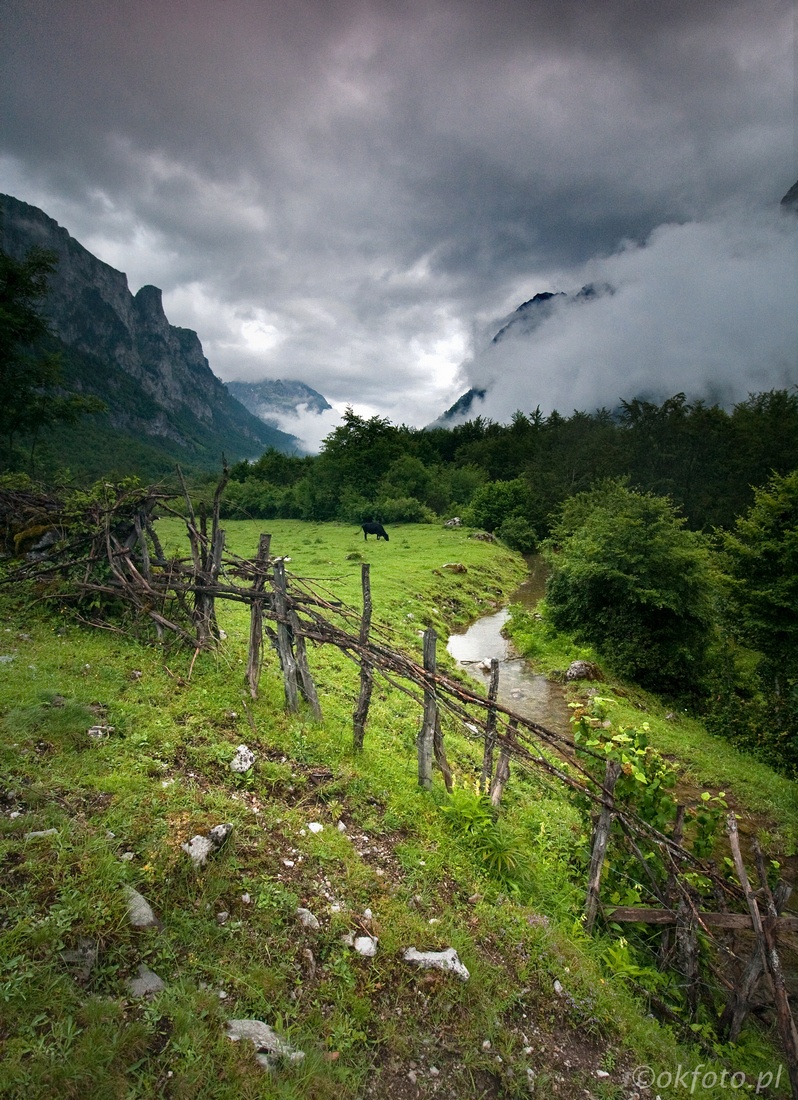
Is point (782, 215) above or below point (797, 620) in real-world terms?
above

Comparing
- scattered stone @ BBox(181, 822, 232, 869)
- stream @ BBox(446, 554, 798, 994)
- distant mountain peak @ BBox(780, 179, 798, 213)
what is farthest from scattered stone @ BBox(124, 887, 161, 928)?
distant mountain peak @ BBox(780, 179, 798, 213)

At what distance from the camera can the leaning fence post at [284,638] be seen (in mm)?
6602

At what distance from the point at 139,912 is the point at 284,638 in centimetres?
357

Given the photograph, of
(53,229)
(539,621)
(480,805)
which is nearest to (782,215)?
(539,621)

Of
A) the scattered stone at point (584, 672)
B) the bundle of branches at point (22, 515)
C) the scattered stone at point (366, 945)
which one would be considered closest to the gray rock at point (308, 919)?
the scattered stone at point (366, 945)

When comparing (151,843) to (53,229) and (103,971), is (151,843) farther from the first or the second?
(53,229)

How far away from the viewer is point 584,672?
14.7 metres

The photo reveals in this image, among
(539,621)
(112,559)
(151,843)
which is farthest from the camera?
(539,621)

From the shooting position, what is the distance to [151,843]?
426 cm

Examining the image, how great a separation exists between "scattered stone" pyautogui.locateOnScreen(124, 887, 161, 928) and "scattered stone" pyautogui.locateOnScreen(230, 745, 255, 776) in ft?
6.27

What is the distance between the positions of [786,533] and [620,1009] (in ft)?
35.4

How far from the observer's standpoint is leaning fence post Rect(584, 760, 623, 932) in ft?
16.3

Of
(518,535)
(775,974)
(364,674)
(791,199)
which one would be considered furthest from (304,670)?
(791,199)

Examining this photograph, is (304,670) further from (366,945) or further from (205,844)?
(366,945)
